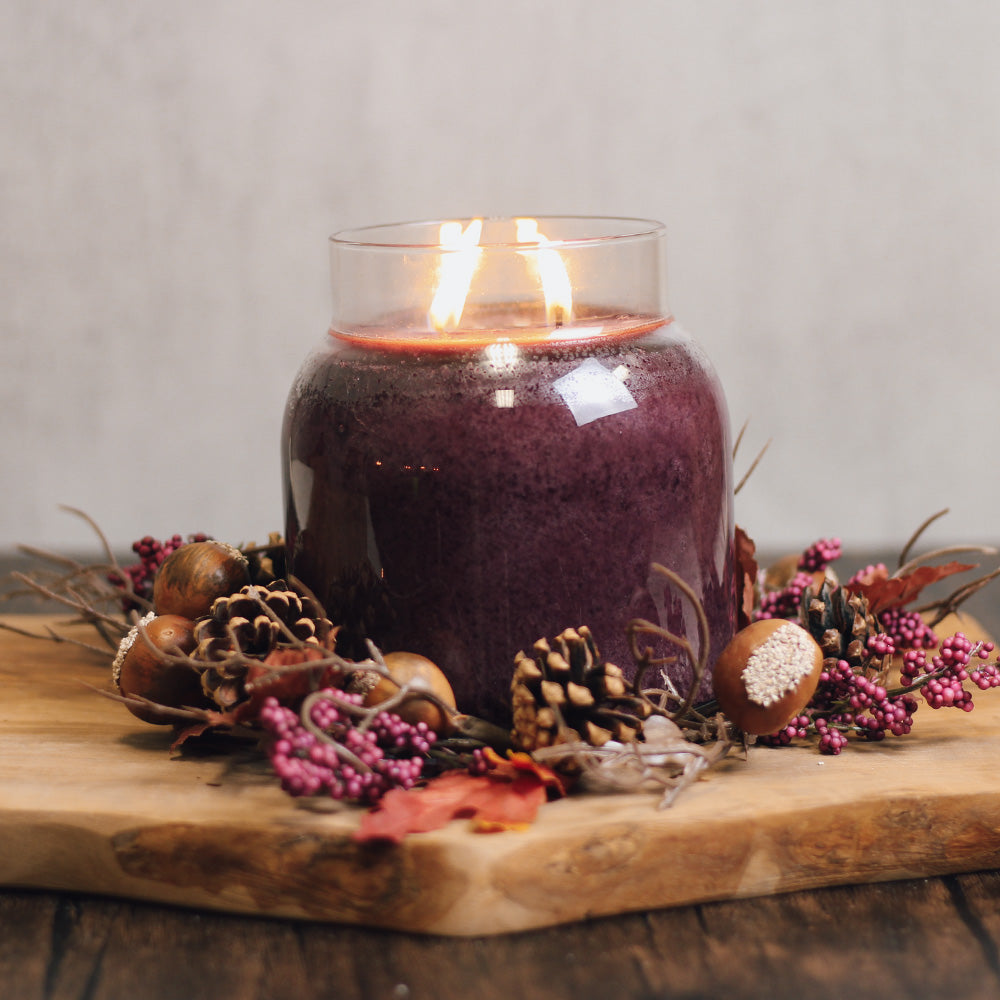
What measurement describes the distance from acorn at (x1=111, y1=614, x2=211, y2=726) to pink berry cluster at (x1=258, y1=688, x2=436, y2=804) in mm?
104

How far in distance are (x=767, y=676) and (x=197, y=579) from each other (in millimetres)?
302

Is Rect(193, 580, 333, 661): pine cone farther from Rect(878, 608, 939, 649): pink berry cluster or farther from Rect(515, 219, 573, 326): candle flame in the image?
Rect(878, 608, 939, 649): pink berry cluster

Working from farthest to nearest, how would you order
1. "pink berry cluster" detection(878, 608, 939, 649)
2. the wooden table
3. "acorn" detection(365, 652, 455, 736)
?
1. "pink berry cluster" detection(878, 608, 939, 649)
2. "acorn" detection(365, 652, 455, 736)
3. the wooden table

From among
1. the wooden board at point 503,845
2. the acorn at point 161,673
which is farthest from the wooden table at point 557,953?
the acorn at point 161,673

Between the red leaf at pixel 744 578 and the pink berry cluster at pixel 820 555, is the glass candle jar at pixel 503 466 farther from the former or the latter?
the pink berry cluster at pixel 820 555

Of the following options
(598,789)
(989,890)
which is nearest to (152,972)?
(598,789)

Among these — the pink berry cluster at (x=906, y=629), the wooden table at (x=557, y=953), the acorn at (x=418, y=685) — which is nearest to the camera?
the wooden table at (x=557, y=953)

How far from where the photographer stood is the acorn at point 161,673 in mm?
612

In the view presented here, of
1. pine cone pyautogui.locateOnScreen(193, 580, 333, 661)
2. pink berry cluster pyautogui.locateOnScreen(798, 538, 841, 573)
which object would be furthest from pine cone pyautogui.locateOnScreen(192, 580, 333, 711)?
pink berry cluster pyautogui.locateOnScreen(798, 538, 841, 573)

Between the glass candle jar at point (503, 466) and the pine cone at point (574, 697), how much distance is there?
0.15ft

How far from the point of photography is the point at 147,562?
788 millimetres

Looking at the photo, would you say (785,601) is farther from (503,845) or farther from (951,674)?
(503,845)

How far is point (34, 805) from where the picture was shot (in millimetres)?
532

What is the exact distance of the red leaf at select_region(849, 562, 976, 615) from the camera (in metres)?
0.73
